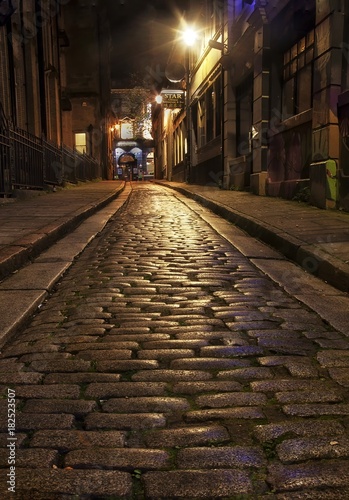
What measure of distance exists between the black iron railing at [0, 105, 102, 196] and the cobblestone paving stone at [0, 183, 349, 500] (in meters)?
7.51

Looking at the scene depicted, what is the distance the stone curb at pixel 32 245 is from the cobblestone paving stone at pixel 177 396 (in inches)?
29.4

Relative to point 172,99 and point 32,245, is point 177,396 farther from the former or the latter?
point 172,99

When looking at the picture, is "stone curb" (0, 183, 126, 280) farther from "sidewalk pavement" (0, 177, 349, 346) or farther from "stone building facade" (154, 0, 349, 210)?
"stone building facade" (154, 0, 349, 210)

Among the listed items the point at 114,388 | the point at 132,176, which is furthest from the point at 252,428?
the point at 132,176

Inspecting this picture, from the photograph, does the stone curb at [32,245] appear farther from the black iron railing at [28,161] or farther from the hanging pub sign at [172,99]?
the hanging pub sign at [172,99]

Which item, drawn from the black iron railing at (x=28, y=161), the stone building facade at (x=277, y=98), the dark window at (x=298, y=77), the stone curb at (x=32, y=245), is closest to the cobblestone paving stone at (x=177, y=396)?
the stone curb at (x=32, y=245)

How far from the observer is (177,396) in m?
2.37

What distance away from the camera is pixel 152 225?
29.4 ft

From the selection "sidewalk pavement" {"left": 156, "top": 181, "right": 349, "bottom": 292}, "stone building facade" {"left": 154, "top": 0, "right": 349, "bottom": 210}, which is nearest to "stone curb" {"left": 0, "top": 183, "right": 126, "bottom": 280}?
"sidewalk pavement" {"left": 156, "top": 181, "right": 349, "bottom": 292}

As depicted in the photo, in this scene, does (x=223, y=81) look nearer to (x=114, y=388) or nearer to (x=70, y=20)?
(x=114, y=388)

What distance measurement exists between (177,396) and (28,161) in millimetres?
11887

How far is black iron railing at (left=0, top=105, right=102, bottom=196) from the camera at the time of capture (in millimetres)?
11062

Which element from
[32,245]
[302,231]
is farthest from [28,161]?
[302,231]

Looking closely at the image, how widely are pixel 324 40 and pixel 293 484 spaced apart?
9129mm
